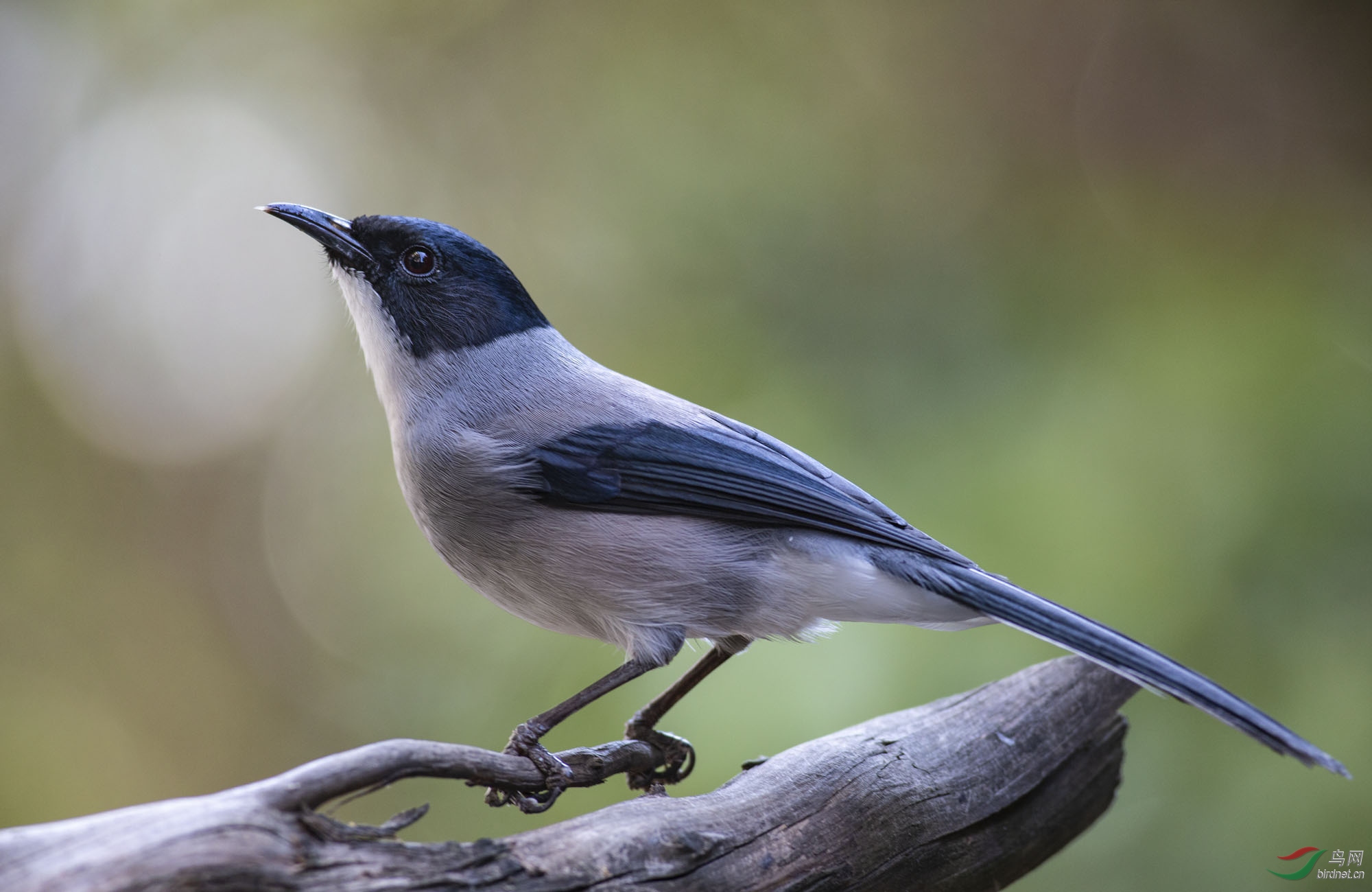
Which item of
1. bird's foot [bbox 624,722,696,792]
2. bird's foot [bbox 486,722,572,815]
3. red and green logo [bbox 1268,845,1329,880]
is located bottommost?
red and green logo [bbox 1268,845,1329,880]

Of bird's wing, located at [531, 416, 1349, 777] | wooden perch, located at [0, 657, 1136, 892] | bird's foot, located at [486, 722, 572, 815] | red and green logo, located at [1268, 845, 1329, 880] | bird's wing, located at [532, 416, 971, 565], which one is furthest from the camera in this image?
red and green logo, located at [1268, 845, 1329, 880]

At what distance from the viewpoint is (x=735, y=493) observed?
2854 millimetres

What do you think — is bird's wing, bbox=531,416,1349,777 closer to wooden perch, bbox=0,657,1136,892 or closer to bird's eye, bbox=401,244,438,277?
wooden perch, bbox=0,657,1136,892

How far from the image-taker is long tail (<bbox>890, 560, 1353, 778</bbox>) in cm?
227

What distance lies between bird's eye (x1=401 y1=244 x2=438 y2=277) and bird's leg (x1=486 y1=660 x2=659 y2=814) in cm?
139

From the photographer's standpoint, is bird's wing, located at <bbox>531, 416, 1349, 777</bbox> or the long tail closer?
the long tail

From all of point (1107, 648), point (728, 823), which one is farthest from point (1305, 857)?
point (728, 823)

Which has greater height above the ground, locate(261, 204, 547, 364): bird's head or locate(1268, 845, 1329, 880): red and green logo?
locate(261, 204, 547, 364): bird's head

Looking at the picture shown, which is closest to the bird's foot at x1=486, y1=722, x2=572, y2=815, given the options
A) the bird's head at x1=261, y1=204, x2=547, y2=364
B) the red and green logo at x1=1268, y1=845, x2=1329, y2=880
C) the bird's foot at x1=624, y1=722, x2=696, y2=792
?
the bird's foot at x1=624, y1=722, x2=696, y2=792

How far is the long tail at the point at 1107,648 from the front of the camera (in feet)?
7.43

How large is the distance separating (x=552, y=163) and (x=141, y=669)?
3400 mm

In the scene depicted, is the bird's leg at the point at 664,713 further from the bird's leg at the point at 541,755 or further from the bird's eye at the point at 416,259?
the bird's eye at the point at 416,259

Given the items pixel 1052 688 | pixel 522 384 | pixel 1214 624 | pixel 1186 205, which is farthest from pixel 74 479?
pixel 1186 205

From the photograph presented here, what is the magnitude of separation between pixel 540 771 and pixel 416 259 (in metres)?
1.60
